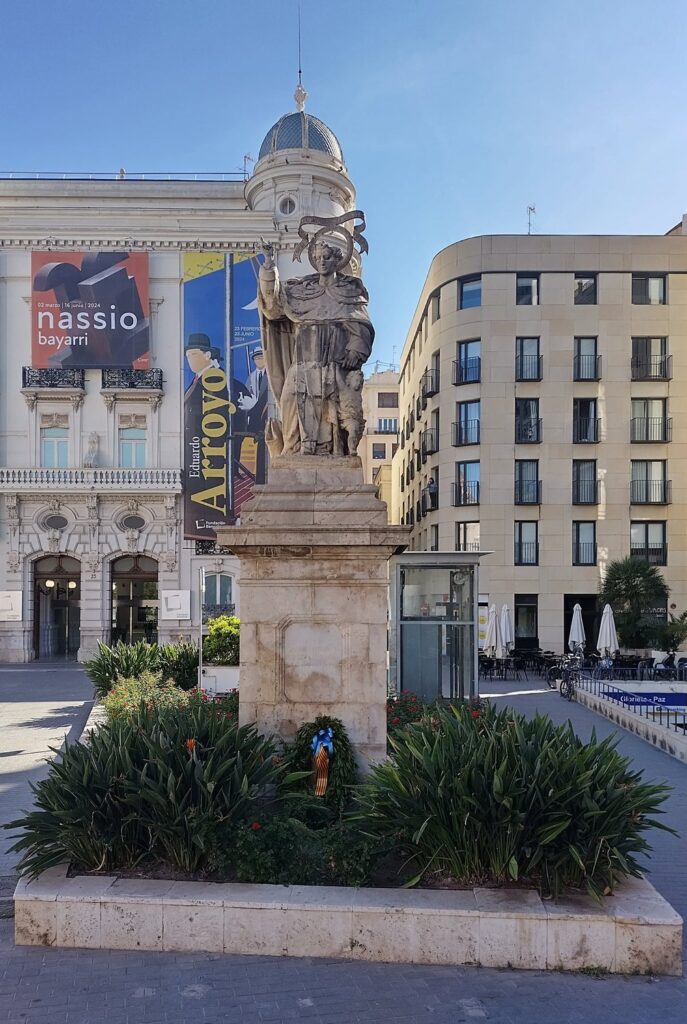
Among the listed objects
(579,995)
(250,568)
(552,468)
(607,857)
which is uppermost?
(552,468)

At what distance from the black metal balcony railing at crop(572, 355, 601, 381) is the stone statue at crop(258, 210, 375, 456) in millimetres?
29228

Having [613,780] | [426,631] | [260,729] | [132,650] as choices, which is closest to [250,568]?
[260,729]

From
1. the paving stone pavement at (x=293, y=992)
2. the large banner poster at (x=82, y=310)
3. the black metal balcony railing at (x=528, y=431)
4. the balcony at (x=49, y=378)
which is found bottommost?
the paving stone pavement at (x=293, y=992)

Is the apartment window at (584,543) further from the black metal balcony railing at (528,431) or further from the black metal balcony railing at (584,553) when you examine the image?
the black metal balcony railing at (528,431)

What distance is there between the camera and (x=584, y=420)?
117ft

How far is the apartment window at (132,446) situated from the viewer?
34.2 metres

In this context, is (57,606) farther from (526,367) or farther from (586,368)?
(586,368)

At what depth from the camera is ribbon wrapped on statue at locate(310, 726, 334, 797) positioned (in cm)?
672

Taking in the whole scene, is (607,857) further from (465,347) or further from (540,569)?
(465,347)

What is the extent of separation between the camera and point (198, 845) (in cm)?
566

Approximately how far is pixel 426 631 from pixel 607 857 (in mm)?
9901

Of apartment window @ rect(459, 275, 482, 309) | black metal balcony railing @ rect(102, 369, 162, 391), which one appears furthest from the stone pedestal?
apartment window @ rect(459, 275, 482, 309)

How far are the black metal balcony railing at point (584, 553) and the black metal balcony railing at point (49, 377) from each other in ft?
74.0

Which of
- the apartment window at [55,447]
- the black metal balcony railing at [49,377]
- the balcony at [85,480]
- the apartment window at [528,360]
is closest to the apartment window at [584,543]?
the apartment window at [528,360]
